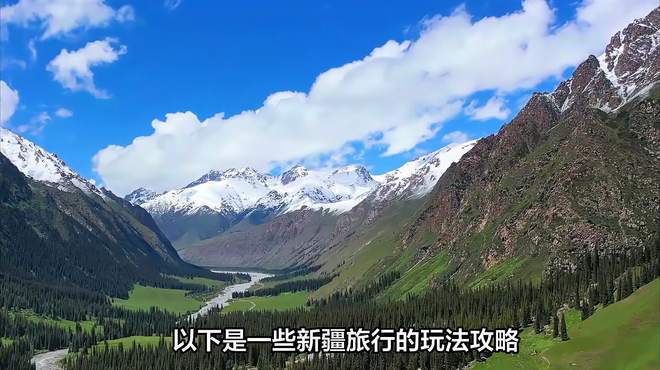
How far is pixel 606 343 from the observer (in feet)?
469

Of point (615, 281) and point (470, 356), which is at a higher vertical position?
point (615, 281)

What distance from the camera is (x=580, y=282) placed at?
196 metres

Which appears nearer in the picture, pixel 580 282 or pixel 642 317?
pixel 642 317

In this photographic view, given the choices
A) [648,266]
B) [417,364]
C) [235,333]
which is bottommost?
[417,364]

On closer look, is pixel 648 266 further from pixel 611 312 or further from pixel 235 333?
pixel 235 333

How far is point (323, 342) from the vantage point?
146m

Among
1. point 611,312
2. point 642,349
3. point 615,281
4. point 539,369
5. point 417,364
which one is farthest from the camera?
point 615,281

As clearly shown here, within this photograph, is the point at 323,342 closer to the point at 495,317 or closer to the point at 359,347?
the point at 359,347

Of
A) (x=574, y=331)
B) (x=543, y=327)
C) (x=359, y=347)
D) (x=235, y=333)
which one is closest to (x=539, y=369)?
(x=574, y=331)

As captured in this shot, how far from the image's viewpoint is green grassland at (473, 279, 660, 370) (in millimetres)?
131125

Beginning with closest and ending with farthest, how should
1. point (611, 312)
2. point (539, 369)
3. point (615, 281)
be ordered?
point (539, 369) → point (611, 312) → point (615, 281)

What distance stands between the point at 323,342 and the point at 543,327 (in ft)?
214

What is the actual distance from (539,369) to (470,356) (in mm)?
24936

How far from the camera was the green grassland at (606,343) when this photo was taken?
430 feet
